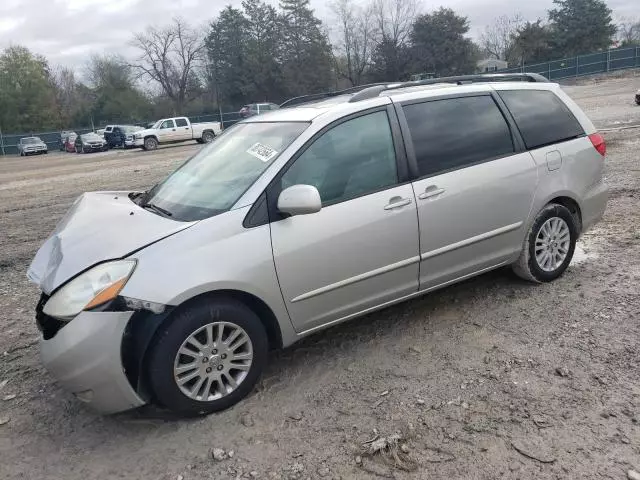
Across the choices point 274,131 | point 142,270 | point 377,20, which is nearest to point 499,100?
point 274,131

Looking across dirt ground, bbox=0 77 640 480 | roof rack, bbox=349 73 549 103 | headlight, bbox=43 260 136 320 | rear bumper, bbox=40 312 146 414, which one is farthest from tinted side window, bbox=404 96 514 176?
rear bumper, bbox=40 312 146 414

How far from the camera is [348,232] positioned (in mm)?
3408

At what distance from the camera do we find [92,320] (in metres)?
2.84

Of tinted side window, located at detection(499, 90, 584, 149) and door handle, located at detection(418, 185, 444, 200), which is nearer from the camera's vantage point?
door handle, located at detection(418, 185, 444, 200)

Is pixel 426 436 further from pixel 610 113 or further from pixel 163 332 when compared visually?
pixel 610 113

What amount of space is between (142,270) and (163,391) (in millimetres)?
670

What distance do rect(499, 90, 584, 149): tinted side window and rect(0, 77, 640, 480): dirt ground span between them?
1205 mm

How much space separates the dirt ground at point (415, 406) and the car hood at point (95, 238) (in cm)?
88

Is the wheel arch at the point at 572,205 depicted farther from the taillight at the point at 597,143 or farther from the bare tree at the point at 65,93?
the bare tree at the point at 65,93

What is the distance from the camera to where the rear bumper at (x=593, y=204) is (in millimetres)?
4602

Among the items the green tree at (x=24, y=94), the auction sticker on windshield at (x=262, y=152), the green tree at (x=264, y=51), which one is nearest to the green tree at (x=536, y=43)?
the green tree at (x=264, y=51)

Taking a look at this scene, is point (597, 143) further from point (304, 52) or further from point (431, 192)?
point (304, 52)

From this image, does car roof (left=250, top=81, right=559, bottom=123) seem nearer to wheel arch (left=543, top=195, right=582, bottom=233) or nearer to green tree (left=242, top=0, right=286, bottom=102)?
wheel arch (left=543, top=195, right=582, bottom=233)

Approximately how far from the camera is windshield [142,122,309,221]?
3381 mm
